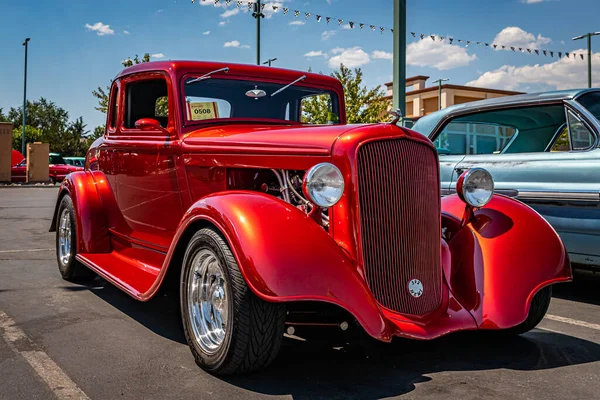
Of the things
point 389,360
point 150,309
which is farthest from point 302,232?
Result: point 150,309

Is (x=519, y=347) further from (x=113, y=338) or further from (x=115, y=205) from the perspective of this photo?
(x=115, y=205)

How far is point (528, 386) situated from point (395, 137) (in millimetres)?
1442

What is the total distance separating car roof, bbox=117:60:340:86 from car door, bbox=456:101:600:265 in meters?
1.90

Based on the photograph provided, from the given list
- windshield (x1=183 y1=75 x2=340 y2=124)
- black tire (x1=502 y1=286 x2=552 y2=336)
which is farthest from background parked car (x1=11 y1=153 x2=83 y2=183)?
black tire (x1=502 y1=286 x2=552 y2=336)

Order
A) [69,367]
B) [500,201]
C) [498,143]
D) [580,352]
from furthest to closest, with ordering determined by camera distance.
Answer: [498,143], [500,201], [580,352], [69,367]

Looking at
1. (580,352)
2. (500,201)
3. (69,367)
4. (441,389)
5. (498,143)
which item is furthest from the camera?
(498,143)

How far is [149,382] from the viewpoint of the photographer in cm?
311

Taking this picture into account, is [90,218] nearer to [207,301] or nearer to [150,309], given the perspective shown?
[150,309]

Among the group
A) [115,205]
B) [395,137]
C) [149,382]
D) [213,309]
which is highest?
[395,137]

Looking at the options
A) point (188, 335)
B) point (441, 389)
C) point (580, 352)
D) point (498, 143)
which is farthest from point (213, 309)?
point (498, 143)

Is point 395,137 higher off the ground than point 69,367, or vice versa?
point 395,137

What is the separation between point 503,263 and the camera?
365 cm

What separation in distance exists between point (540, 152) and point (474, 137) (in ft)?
3.05

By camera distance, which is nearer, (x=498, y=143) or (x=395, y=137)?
(x=395, y=137)
